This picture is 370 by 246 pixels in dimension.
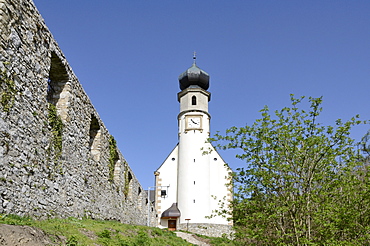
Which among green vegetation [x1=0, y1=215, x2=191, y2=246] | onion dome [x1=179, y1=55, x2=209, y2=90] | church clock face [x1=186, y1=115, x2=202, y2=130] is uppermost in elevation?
onion dome [x1=179, y1=55, x2=209, y2=90]

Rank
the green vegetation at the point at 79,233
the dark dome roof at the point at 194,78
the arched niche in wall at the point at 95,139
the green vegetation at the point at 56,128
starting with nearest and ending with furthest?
the green vegetation at the point at 79,233, the green vegetation at the point at 56,128, the arched niche in wall at the point at 95,139, the dark dome roof at the point at 194,78

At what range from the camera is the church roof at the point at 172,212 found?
31.4m

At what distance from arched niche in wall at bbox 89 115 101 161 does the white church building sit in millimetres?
17290

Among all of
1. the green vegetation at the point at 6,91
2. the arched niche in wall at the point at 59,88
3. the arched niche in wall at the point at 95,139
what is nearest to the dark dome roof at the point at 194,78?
the arched niche in wall at the point at 95,139

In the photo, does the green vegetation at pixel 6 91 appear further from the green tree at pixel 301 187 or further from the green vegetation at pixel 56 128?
the green tree at pixel 301 187

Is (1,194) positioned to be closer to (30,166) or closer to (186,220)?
(30,166)

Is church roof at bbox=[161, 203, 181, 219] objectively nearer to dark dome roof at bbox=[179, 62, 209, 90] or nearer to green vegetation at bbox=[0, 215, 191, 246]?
dark dome roof at bbox=[179, 62, 209, 90]

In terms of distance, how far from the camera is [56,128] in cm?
955

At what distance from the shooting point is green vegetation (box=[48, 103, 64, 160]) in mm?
9338

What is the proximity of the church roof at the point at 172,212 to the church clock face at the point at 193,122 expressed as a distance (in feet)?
21.2

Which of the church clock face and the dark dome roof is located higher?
the dark dome roof

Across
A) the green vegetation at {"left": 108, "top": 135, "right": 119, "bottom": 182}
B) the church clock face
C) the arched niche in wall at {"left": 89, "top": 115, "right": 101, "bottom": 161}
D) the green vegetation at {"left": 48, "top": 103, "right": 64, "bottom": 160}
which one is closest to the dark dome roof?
the church clock face

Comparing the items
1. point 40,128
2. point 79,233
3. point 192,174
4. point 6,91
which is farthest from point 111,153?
point 192,174

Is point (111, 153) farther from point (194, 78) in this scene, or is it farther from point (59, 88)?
point (194, 78)
